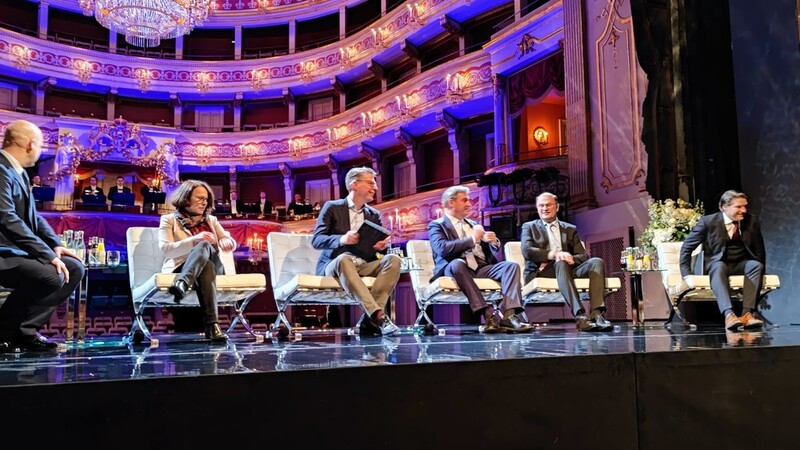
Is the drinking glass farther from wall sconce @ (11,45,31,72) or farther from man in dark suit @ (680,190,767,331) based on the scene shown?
wall sconce @ (11,45,31,72)

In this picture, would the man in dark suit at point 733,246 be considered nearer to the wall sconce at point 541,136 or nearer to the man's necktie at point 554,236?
the man's necktie at point 554,236

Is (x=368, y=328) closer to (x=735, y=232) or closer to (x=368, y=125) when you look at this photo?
(x=735, y=232)

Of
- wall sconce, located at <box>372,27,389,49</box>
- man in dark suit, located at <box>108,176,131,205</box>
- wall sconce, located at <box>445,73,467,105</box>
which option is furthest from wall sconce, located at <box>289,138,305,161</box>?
wall sconce, located at <box>445,73,467,105</box>

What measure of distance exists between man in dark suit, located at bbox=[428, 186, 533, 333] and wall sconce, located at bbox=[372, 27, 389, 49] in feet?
40.7

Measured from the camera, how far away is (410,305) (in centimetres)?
1420

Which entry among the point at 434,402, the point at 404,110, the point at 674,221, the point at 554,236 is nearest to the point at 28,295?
the point at 434,402

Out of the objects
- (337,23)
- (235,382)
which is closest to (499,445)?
(235,382)

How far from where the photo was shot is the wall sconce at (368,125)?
53.3 ft

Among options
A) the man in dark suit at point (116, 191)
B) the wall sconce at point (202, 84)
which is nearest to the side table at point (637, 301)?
the man in dark suit at point (116, 191)

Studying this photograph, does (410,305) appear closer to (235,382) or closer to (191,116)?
(191,116)

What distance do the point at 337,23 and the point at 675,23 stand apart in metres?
14.3

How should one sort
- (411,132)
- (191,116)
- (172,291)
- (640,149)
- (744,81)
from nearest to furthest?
1. (172,291)
2. (744,81)
3. (640,149)
4. (411,132)
5. (191,116)

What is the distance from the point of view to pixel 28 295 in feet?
9.29

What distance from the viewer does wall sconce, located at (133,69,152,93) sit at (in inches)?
739
